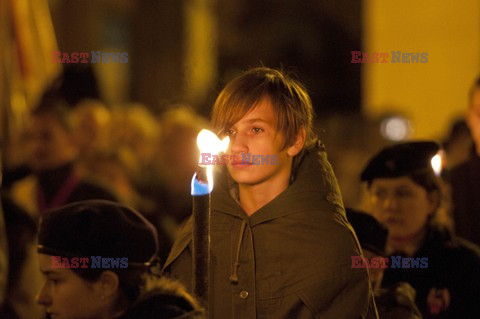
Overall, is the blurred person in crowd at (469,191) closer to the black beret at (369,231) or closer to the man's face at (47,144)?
the black beret at (369,231)

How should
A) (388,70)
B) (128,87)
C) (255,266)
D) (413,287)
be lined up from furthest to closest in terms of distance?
(128,87) < (388,70) < (413,287) < (255,266)

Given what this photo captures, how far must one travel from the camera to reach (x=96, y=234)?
12.3 ft

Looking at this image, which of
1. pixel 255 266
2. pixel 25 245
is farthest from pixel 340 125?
pixel 255 266

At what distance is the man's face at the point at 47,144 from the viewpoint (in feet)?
21.9

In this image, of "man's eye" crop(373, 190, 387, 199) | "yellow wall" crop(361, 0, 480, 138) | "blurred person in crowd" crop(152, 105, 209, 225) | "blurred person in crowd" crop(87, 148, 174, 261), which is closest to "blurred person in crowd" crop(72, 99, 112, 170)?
"blurred person in crowd" crop(87, 148, 174, 261)

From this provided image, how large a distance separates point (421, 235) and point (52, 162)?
2818mm

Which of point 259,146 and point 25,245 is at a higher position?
point 259,146

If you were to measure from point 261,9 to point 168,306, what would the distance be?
25582mm

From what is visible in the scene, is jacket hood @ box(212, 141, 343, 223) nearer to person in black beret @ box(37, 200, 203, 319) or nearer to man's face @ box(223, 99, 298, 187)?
man's face @ box(223, 99, 298, 187)

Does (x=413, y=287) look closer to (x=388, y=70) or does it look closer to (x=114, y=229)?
(x=114, y=229)

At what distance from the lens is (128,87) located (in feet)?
87.2

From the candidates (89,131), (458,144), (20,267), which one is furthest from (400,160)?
(89,131)

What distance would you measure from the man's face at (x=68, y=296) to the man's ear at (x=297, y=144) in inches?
36.4

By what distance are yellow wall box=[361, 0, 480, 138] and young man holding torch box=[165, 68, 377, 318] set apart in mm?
9800
